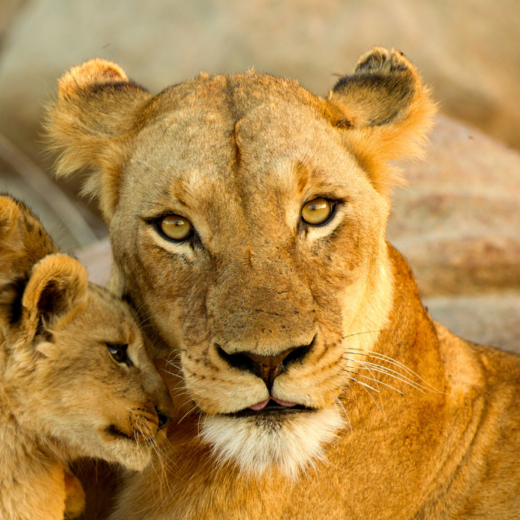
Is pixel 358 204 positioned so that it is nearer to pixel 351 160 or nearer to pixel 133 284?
pixel 351 160

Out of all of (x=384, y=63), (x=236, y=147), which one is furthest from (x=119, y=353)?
(x=384, y=63)

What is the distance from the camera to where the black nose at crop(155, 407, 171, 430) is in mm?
2609

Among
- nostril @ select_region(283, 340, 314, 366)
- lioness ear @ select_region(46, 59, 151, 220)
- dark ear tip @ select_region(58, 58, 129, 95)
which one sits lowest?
nostril @ select_region(283, 340, 314, 366)

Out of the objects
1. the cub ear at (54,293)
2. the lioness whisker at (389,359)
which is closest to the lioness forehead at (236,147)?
the cub ear at (54,293)

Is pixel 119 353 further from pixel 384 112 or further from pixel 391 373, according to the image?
pixel 384 112

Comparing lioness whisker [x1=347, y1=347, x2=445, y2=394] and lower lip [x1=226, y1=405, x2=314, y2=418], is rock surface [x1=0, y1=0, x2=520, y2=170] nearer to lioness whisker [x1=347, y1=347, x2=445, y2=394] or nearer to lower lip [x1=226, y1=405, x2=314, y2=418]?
lioness whisker [x1=347, y1=347, x2=445, y2=394]

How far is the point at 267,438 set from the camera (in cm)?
240

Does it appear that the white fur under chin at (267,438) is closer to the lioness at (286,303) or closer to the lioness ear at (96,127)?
the lioness at (286,303)

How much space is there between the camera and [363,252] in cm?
279

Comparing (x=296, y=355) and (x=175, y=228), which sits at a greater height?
(x=175, y=228)

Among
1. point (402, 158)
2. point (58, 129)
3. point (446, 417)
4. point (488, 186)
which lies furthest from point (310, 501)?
point (488, 186)

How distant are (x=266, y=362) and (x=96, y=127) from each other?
54.3 inches

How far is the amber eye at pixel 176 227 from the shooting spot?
2648mm

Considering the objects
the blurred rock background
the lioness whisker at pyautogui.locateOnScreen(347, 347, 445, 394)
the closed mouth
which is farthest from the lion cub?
the blurred rock background
